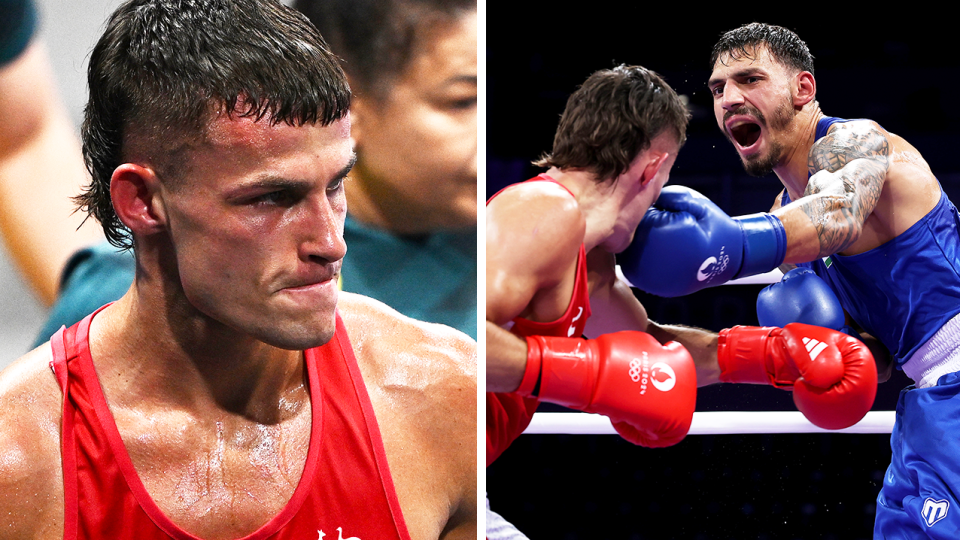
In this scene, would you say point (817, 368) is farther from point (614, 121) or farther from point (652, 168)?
point (614, 121)

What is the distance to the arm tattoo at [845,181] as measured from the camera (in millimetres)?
1819

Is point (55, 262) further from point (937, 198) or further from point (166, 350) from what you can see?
point (937, 198)

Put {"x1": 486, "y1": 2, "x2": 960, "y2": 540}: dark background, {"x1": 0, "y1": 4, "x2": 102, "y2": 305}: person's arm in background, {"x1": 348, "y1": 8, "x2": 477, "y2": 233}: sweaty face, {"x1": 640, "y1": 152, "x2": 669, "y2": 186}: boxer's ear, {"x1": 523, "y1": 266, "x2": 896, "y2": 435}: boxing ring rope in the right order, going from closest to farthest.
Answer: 1. {"x1": 0, "y1": 4, "x2": 102, "y2": 305}: person's arm in background
2. {"x1": 348, "y1": 8, "x2": 477, "y2": 233}: sweaty face
3. {"x1": 640, "y1": 152, "x2": 669, "y2": 186}: boxer's ear
4. {"x1": 523, "y1": 266, "x2": 896, "y2": 435}: boxing ring rope
5. {"x1": 486, "y1": 2, "x2": 960, "y2": 540}: dark background

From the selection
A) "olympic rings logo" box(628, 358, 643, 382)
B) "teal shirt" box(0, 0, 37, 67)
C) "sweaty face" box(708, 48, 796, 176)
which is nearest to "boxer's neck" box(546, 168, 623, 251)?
"olympic rings logo" box(628, 358, 643, 382)

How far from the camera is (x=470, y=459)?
58.1 inches

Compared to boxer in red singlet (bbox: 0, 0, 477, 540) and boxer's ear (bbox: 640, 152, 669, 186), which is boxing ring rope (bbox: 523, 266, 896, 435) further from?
boxer in red singlet (bbox: 0, 0, 477, 540)

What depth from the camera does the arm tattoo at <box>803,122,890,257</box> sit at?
71.6 inches

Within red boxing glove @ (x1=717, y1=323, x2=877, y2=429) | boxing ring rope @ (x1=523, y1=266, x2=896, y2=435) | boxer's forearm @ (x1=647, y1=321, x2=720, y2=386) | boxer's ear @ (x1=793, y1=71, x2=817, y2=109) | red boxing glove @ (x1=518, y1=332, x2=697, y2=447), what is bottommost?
boxing ring rope @ (x1=523, y1=266, x2=896, y2=435)

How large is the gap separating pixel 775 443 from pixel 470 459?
8.38 feet

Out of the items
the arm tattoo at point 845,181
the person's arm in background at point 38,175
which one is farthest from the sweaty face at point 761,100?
the person's arm in background at point 38,175

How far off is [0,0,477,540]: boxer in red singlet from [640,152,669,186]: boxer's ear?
83 cm

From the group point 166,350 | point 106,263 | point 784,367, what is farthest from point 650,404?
point 106,263

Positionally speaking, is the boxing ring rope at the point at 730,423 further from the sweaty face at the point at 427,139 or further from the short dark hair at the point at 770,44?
the short dark hair at the point at 770,44

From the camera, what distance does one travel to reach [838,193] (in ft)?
6.06
